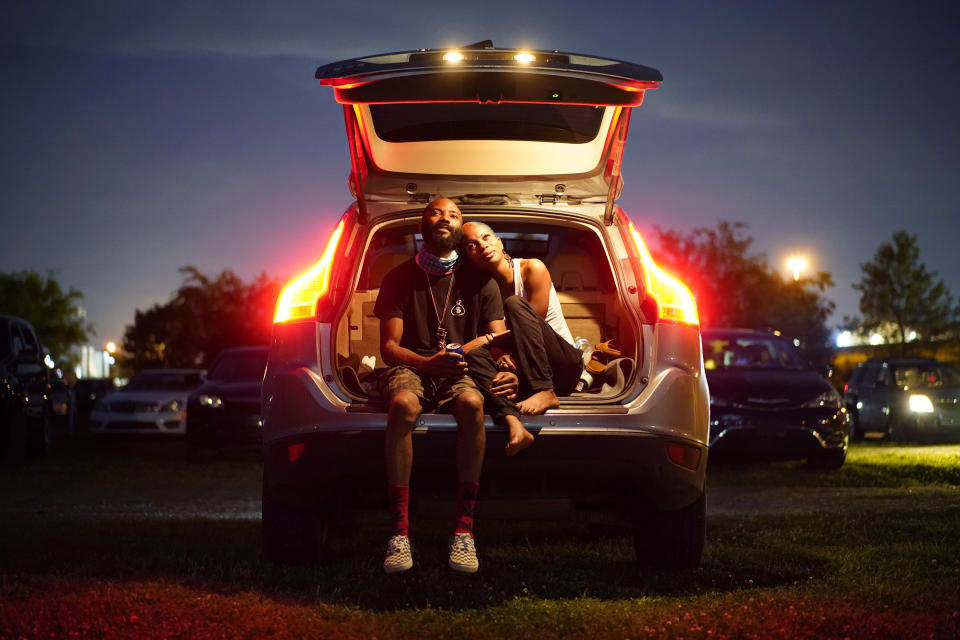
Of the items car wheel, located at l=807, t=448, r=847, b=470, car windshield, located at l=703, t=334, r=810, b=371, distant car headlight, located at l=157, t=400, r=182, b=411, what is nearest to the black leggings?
car wheel, located at l=807, t=448, r=847, b=470

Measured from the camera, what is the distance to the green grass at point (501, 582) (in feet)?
15.0

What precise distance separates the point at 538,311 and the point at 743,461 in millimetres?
9018

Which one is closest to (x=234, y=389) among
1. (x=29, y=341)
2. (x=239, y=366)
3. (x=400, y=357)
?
(x=239, y=366)

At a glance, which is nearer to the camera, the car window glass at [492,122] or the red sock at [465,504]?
the red sock at [465,504]

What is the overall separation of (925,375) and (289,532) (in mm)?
15702

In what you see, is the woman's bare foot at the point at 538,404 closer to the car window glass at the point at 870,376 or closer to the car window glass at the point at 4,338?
the car window glass at the point at 4,338

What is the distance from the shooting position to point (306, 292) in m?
5.45

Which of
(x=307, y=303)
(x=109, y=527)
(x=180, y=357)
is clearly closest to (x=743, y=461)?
(x=109, y=527)

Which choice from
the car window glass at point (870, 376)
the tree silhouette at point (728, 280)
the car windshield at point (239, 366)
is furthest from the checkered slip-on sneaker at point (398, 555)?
the tree silhouette at point (728, 280)

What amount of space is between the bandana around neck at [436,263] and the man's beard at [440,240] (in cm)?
3

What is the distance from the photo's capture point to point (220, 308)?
231ft

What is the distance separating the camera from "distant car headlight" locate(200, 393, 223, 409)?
14750 millimetres

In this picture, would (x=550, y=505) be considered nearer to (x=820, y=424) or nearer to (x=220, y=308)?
(x=820, y=424)

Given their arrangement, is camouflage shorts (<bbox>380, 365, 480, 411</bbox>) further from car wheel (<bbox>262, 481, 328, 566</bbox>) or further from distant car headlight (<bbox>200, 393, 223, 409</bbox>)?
distant car headlight (<bbox>200, 393, 223, 409</bbox>)
